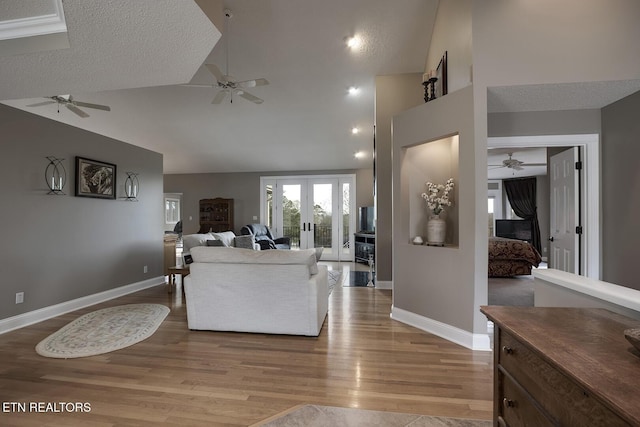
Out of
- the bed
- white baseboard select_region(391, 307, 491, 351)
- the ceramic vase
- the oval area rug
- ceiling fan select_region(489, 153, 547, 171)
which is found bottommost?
the oval area rug

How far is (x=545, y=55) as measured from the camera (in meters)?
2.55

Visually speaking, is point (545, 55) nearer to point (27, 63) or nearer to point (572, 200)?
point (572, 200)

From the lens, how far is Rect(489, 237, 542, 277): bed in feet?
18.6

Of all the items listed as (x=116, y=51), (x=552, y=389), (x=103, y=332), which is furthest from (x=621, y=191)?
(x=103, y=332)

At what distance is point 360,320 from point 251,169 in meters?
6.47

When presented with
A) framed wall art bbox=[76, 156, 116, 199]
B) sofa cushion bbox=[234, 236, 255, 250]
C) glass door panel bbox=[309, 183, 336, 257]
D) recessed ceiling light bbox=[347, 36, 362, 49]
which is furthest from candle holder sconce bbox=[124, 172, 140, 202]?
glass door panel bbox=[309, 183, 336, 257]

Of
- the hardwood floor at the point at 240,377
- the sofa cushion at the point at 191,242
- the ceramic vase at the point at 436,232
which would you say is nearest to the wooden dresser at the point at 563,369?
the hardwood floor at the point at 240,377

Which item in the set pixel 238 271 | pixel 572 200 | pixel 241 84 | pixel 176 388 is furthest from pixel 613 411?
pixel 241 84

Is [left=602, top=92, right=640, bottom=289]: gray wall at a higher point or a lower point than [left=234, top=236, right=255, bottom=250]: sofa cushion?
higher

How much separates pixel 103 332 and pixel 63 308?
1177 mm

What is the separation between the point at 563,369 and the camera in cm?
83

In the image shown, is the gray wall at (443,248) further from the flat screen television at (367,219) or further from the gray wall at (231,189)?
the gray wall at (231,189)

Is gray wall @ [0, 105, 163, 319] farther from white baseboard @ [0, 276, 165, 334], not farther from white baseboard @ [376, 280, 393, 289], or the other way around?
white baseboard @ [376, 280, 393, 289]

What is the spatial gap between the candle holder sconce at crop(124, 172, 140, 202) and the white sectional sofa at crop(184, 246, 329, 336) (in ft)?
8.26
